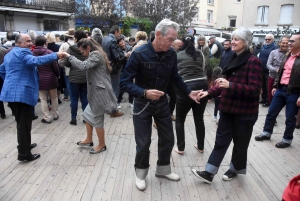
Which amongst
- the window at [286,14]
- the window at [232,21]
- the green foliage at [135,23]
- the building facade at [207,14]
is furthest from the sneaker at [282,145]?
the window at [232,21]

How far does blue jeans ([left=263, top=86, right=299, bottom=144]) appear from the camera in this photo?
4.43 meters

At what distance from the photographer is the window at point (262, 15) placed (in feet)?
93.9

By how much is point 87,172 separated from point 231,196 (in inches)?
75.5

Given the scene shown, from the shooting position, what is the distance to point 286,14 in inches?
1068

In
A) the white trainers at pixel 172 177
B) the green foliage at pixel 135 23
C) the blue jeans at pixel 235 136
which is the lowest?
the white trainers at pixel 172 177

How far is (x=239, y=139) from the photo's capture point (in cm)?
323

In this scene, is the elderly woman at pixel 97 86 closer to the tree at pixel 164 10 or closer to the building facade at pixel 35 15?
the tree at pixel 164 10

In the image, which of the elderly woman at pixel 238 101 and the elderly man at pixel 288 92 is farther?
the elderly man at pixel 288 92

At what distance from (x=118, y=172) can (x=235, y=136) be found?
1652mm

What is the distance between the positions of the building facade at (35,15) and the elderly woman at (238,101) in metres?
21.4

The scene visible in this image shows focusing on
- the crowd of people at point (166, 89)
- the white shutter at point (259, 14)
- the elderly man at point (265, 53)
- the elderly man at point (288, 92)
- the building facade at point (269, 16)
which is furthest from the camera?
the white shutter at point (259, 14)

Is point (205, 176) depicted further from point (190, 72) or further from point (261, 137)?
point (261, 137)

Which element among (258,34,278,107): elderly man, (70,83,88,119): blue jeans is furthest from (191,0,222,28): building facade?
(70,83,88,119): blue jeans

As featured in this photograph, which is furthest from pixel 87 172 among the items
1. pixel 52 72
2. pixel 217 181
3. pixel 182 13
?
pixel 182 13
